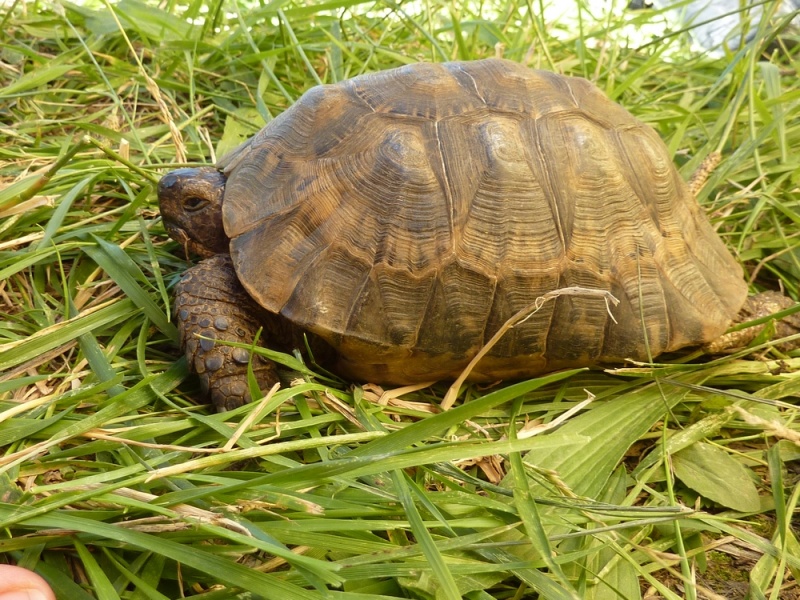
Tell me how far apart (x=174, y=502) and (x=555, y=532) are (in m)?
0.97

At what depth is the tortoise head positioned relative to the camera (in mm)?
2195

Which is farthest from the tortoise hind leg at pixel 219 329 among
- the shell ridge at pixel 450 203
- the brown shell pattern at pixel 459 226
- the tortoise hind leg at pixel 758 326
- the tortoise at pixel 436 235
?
the tortoise hind leg at pixel 758 326

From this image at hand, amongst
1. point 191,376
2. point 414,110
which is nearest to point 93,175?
point 191,376

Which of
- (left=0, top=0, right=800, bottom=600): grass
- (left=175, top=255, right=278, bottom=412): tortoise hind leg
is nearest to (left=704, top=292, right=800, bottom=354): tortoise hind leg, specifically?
(left=0, top=0, right=800, bottom=600): grass

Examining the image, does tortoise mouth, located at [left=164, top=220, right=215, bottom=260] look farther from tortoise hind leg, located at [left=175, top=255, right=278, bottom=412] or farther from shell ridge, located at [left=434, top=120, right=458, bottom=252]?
shell ridge, located at [left=434, top=120, right=458, bottom=252]

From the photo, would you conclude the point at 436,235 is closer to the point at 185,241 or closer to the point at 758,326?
the point at 185,241

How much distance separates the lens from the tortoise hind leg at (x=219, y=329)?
1935 mm

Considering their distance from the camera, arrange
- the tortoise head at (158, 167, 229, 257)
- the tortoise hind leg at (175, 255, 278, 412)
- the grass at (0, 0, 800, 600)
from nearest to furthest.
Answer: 1. the grass at (0, 0, 800, 600)
2. the tortoise hind leg at (175, 255, 278, 412)
3. the tortoise head at (158, 167, 229, 257)

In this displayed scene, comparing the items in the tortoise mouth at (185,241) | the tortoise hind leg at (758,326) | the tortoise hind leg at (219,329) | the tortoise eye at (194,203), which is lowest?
the tortoise hind leg at (758,326)

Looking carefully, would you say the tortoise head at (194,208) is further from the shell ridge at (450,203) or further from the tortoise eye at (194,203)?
the shell ridge at (450,203)

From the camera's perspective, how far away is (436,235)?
79.4 inches

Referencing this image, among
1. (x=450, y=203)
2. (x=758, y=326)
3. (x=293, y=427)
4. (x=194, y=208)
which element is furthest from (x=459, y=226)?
(x=758, y=326)

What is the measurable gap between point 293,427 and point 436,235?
2.43ft

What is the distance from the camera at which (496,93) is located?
217cm
